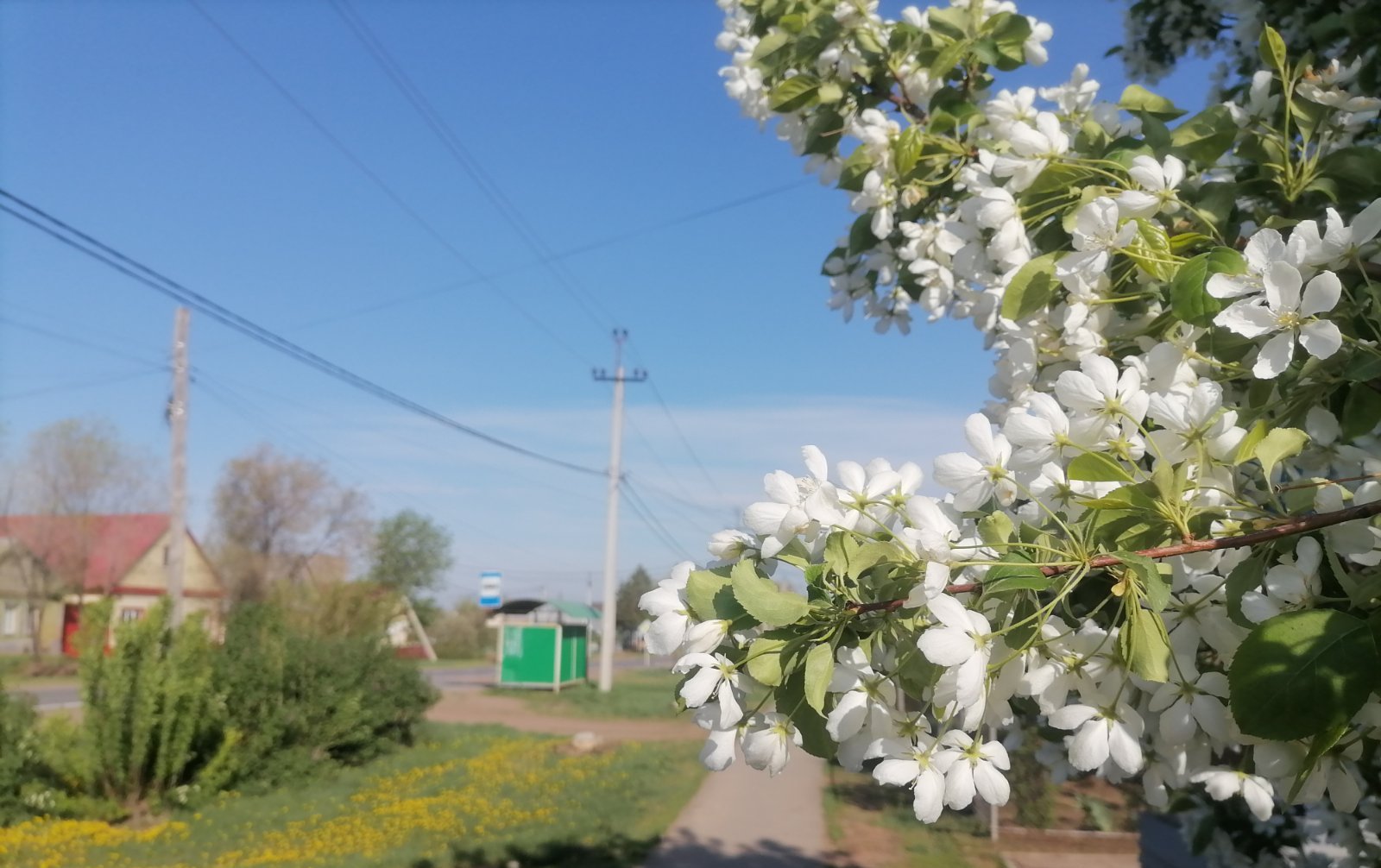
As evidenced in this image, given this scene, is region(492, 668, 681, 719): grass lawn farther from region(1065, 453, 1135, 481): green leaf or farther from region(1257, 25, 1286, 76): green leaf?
region(1065, 453, 1135, 481): green leaf

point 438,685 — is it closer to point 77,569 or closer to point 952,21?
point 77,569


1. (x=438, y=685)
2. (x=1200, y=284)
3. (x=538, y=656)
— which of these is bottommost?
(x=438, y=685)

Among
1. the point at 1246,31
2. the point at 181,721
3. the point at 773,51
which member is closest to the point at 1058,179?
the point at 773,51

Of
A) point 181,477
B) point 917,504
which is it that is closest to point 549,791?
point 181,477

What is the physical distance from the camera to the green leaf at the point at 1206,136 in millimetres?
1622

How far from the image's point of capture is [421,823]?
28.3 feet

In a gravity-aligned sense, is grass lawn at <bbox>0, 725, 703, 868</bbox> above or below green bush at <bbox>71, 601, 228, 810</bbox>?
below

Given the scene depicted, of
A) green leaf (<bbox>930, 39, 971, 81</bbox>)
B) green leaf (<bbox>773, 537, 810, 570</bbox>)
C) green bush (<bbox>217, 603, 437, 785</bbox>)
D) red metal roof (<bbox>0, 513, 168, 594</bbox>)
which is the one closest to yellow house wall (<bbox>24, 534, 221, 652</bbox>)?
red metal roof (<bbox>0, 513, 168, 594</bbox>)

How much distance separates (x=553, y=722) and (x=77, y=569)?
25654 millimetres

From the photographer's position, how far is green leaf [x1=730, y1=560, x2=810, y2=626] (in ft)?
3.35

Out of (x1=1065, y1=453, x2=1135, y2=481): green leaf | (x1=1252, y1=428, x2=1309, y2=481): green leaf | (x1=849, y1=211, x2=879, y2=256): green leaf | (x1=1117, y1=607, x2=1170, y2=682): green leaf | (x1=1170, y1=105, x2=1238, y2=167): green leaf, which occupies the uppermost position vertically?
(x1=849, y1=211, x2=879, y2=256): green leaf

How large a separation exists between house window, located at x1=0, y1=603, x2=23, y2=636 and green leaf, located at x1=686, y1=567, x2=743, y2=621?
5114cm

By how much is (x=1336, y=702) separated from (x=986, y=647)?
1.12ft

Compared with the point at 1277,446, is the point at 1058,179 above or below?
above
